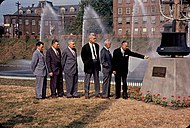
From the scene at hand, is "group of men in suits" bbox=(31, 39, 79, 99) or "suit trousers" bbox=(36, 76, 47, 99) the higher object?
"group of men in suits" bbox=(31, 39, 79, 99)

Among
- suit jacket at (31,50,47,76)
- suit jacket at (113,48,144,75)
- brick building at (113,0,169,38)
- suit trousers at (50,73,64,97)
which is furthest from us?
brick building at (113,0,169,38)

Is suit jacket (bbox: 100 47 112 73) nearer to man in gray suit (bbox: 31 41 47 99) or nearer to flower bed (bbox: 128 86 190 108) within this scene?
flower bed (bbox: 128 86 190 108)

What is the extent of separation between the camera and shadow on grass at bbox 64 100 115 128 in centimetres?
725

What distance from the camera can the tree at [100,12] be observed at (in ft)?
208

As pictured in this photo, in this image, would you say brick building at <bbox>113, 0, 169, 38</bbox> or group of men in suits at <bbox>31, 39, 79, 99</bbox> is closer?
group of men in suits at <bbox>31, 39, 79, 99</bbox>

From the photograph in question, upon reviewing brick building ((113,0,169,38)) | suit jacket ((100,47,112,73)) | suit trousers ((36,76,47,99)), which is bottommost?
suit trousers ((36,76,47,99))

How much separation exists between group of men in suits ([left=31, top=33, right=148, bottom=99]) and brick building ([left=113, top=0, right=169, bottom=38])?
4422cm

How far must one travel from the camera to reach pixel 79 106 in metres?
9.30

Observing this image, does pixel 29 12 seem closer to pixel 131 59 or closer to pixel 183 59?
pixel 131 59

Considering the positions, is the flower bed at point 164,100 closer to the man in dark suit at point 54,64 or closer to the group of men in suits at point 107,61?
the group of men in suits at point 107,61

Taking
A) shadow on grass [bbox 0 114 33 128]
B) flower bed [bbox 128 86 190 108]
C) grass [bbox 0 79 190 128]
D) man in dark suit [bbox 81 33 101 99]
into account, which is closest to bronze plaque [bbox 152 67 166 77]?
flower bed [bbox 128 86 190 108]

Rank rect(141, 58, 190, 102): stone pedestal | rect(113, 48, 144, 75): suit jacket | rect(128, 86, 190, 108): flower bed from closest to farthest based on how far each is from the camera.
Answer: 1. rect(128, 86, 190, 108): flower bed
2. rect(141, 58, 190, 102): stone pedestal
3. rect(113, 48, 144, 75): suit jacket

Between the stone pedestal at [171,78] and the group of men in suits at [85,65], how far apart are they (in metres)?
0.86

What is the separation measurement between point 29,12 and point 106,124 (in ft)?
320
